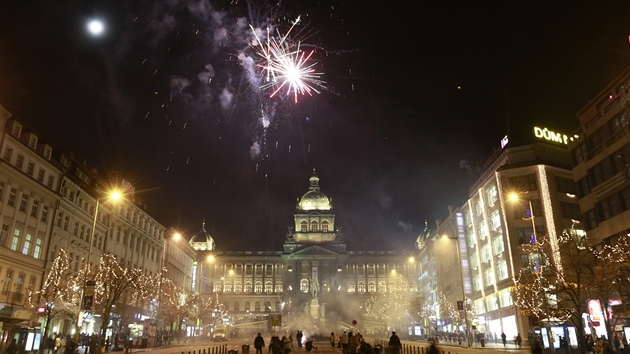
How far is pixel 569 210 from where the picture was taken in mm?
55781

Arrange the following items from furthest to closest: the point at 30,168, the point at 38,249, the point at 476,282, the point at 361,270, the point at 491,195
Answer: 1. the point at 361,270
2. the point at 476,282
3. the point at 491,195
4. the point at 38,249
5. the point at 30,168

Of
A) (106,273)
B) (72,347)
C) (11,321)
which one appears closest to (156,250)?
(106,273)

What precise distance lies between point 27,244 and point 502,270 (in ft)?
177

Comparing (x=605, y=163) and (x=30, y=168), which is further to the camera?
(x=30, y=168)

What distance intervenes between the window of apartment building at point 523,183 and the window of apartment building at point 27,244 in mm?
53546

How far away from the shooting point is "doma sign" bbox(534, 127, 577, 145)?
6273cm

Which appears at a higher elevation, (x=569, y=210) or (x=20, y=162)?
(x=20, y=162)

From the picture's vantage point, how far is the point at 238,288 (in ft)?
470

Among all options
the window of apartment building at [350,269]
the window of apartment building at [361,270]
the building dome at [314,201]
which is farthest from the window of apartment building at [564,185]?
the building dome at [314,201]

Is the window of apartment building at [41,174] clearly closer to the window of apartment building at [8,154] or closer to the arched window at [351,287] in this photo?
the window of apartment building at [8,154]

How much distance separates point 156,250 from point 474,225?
51.4m

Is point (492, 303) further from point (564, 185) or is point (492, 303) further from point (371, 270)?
point (371, 270)

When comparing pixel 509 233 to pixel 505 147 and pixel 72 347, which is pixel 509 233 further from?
pixel 72 347

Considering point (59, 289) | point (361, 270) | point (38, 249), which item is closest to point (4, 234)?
point (38, 249)
